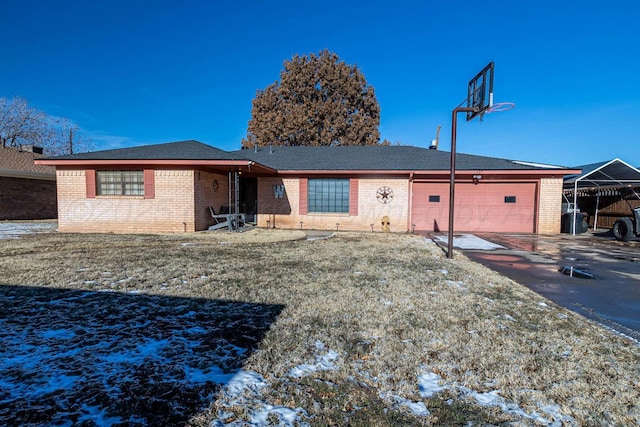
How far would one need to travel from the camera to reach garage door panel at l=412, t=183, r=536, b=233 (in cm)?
1357

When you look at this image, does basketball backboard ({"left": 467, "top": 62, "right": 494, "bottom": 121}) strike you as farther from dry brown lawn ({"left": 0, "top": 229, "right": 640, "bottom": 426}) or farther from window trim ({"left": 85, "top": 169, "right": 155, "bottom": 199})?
window trim ({"left": 85, "top": 169, "right": 155, "bottom": 199})

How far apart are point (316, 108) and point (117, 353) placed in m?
26.2

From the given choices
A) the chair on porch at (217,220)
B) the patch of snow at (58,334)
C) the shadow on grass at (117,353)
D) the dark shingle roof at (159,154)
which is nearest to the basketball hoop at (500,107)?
the shadow on grass at (117,353)

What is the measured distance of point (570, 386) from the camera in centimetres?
238

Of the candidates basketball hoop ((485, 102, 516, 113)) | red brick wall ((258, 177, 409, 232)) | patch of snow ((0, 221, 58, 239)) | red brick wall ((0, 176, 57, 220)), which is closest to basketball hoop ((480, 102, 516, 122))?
basketball hoop ((485, 102, 516, 113))

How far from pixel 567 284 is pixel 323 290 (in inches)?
162

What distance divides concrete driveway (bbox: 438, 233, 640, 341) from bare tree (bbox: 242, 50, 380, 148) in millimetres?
18612

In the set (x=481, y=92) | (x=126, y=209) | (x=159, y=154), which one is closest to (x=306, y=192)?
(x=159, y=154)

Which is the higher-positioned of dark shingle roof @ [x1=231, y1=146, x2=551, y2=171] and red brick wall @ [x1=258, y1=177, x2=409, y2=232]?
dark shingle roof @ [x1=231, y1=146, x2=551, y2=171]

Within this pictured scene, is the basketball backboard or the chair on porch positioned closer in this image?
the basketball backboard

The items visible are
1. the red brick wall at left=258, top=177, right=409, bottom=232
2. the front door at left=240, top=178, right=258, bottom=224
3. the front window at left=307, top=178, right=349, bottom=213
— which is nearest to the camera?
the red brick wall at left=258, top=177, right=409, bottom=232

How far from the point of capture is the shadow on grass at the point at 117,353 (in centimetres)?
202

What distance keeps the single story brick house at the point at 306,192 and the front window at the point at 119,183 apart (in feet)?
0.12

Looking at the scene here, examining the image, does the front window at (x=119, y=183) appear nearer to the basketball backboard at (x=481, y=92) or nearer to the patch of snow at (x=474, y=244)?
the patch of snow at (x=474, y=244)
